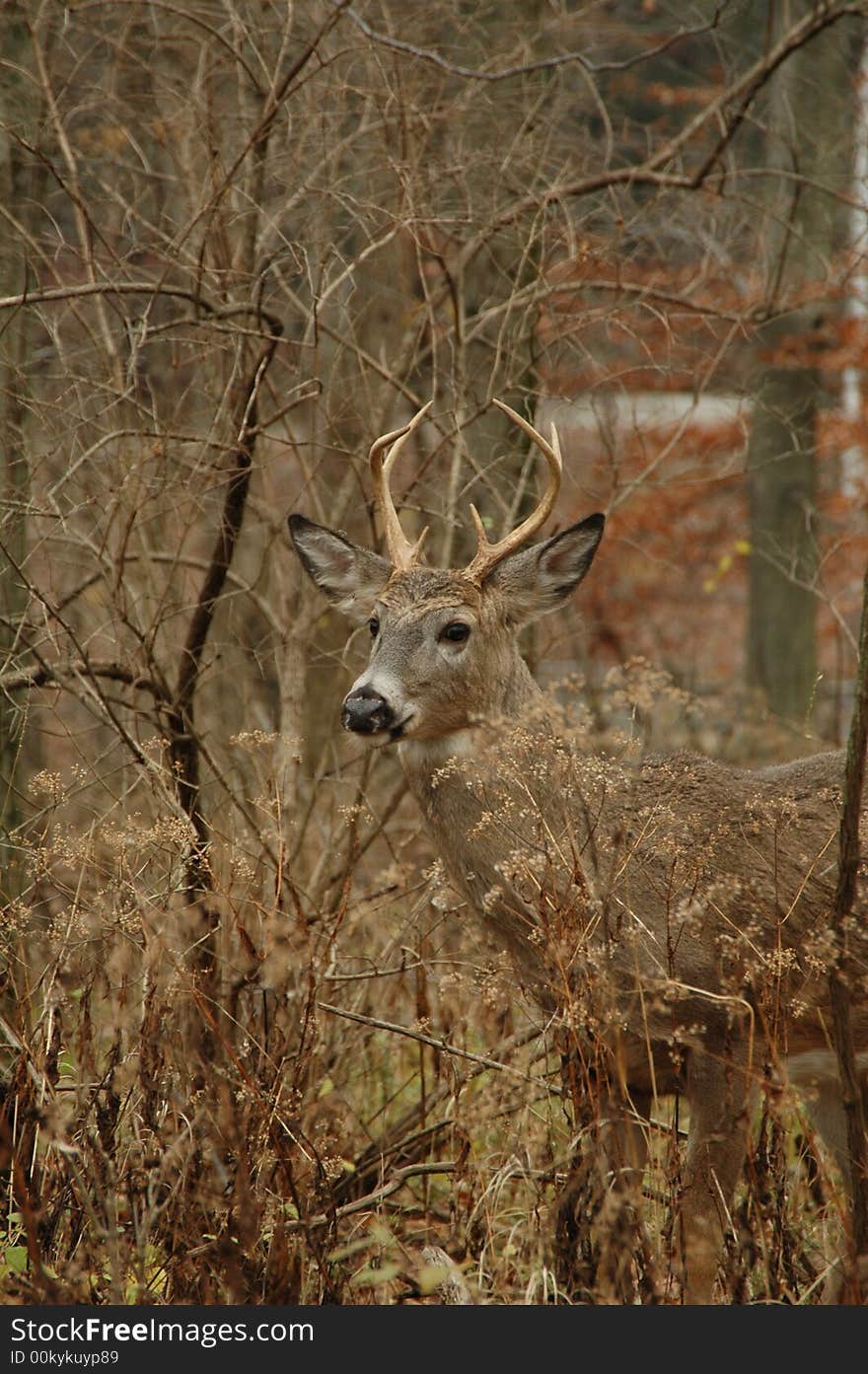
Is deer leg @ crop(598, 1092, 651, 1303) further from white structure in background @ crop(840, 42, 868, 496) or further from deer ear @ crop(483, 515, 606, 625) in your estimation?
white structure in background @ crop(840, 42, 868, 496)

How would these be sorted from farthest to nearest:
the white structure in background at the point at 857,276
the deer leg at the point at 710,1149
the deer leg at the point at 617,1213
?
1. the white structure in background at the point at 857,276
2. the deer leg at the point at 710,1149
3. the deer leg at the point at 617,1213

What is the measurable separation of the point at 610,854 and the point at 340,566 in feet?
5.70

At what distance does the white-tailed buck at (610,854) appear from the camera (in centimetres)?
436

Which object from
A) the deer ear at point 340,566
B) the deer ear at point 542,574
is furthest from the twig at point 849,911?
the deer ear at point 340,566

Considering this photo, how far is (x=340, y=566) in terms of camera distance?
19.6ft

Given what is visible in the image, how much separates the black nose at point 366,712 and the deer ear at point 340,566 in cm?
85

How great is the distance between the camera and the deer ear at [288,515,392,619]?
589 cm

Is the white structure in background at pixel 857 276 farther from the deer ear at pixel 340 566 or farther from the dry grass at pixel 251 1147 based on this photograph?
the dry grass at pixel 251 1147

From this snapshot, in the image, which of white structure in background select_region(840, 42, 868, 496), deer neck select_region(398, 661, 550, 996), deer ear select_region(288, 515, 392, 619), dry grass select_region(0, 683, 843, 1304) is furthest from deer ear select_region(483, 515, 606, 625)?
white structure in background select_region(840, 42, 868, 496)

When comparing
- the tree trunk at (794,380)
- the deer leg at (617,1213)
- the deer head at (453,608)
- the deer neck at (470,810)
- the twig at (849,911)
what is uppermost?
the tree trunk at (794,380)

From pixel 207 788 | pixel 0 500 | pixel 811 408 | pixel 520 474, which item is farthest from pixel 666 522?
pixel 0 500

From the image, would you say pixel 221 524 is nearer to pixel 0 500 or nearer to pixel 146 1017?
pixel 0 500

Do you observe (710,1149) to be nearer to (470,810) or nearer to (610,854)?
(610,854)

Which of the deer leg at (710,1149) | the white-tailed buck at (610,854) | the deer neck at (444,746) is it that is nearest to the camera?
the white-tailed buck at (610,854)
